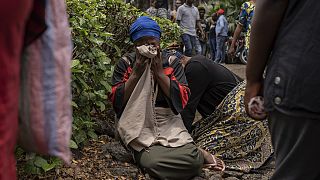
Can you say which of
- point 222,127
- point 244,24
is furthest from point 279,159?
point 244,24

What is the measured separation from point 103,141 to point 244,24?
2.94 meters

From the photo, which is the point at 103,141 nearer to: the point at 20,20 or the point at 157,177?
the point at 157,177

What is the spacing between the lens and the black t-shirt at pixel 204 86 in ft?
14.4

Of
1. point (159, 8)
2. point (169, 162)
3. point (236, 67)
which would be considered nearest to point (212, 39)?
point (236, 67)

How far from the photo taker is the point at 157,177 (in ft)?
12.2

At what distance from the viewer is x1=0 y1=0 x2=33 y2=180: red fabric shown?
1103mm

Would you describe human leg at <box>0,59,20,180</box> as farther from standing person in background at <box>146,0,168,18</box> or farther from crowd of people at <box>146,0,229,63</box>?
standing person in background at <box>146,0,168,18</box>

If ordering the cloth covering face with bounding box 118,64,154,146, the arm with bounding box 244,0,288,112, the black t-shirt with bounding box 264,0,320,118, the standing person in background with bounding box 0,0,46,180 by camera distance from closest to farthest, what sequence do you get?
the standing person in background with bounding box 0,0,46,180
the black t-shirt with bounding box 264,0,320,118
the arm with bounding box 244,0,288,112
the cloth covering face with bounding box 118,64,154,146

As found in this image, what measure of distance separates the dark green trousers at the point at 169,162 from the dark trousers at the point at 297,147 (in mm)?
1934

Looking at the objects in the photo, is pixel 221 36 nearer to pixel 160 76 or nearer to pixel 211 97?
pixel 211 97

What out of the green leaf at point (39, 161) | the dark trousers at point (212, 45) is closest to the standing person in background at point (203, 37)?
the dark trousers at point (212, 45)

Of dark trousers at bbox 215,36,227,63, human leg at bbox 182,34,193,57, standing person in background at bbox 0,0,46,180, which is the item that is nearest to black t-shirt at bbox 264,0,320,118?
standing person in background at bbox 0,0,46,180

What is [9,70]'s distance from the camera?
1139 millimetres

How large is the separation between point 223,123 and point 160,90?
2.37ft
